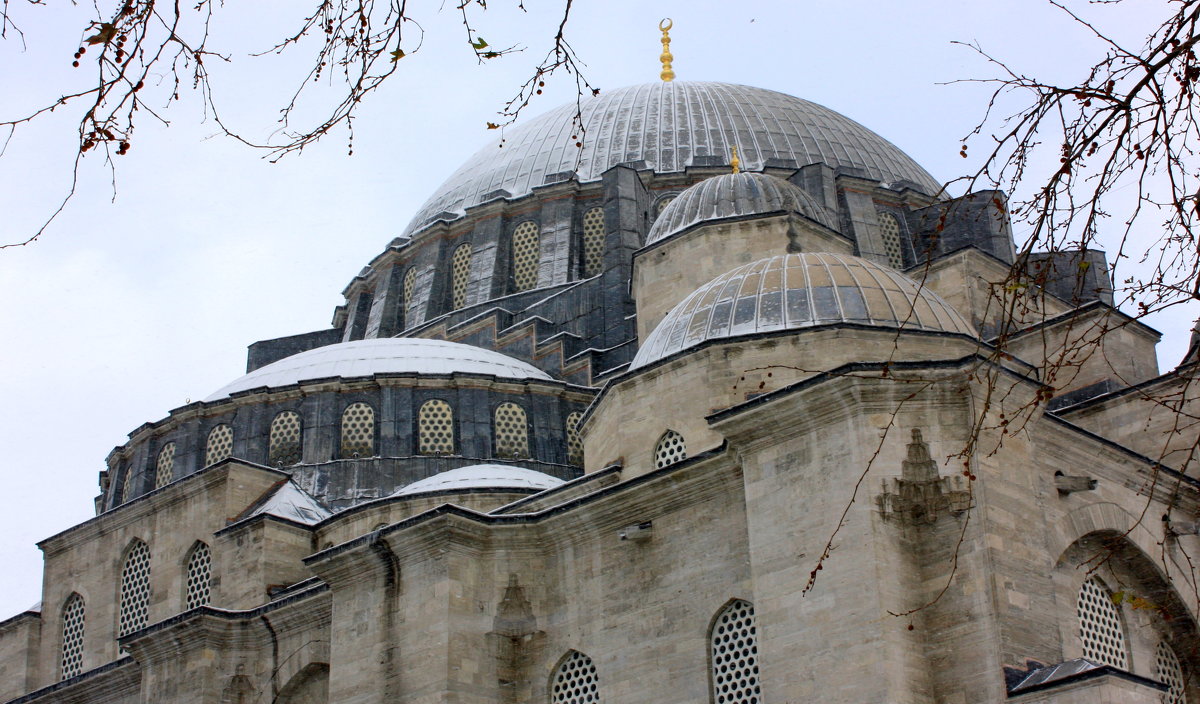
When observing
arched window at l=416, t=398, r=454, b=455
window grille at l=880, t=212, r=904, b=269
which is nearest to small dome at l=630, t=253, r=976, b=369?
arched window at l=416, t=398, r=454, b=455

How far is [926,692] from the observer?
14445mm

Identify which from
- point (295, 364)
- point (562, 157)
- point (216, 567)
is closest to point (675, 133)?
point (562, 157)

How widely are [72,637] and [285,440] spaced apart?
4857mm

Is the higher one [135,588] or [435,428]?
[435,428]

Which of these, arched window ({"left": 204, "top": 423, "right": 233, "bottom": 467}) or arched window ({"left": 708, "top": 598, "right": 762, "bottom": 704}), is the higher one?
arched window ({"left": 204, "top": 423, "right": 233, "bottom": 467})

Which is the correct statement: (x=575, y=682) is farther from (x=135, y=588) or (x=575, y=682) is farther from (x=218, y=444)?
(x=218, y=444)

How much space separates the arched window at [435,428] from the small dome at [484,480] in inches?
70.8

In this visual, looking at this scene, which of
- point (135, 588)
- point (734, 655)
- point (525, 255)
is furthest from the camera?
point (525, 255)

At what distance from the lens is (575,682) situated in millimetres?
17781

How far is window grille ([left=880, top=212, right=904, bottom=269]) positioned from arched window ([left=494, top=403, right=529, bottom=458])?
9.84m

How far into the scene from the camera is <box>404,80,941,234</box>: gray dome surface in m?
34.0

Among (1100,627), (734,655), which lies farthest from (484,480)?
(1100,627)

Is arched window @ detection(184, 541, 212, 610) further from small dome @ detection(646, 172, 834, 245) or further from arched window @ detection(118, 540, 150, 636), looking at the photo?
small dome @ detection(646, 172, 834, 245)

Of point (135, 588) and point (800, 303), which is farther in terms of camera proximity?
point (135, 588)
